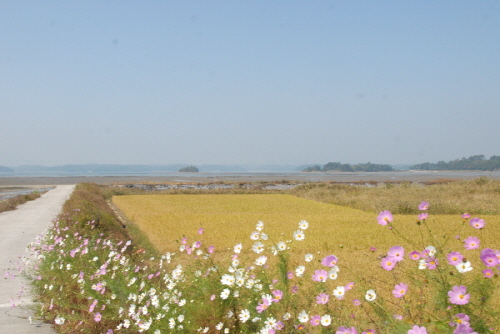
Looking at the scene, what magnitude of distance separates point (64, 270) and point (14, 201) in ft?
58.5

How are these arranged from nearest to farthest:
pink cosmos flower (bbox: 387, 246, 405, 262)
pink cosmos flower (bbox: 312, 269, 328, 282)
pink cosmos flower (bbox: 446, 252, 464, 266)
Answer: pink cosmos flower (bbox: 446, 252, 464, 266)
pink cosmos flower (bbox: 387, 246, 405, 262)
pink cosmos flower (bbox: 312, 269, 328, 282)

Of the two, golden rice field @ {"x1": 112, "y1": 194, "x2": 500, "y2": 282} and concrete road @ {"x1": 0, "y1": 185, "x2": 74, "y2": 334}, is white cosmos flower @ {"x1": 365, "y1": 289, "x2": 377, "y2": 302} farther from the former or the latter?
golden rice field @ {"x1": 112, "y1": 194, "x2": 500, "y2": 282}

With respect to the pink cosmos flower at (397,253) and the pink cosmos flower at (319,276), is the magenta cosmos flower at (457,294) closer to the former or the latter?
the pink cosmos flower at (397,253)

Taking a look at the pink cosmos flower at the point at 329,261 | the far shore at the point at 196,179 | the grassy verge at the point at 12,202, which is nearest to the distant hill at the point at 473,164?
the far shore at the point at 196,179

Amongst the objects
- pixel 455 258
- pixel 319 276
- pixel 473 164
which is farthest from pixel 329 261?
Result: pixel 473 164

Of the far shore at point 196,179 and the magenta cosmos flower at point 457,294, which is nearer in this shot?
the magenta cosmos flower at point 457,294

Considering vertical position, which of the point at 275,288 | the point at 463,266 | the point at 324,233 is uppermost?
the point at 463,266

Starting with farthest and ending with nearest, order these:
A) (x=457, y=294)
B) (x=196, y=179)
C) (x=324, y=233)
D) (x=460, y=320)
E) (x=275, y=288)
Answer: (x=196, y=179)
(x=324, y=233)
(x=275, y=288)
(x=457, y=294)
(x=460, y=320)

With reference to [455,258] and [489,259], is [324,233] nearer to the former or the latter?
[455,258]

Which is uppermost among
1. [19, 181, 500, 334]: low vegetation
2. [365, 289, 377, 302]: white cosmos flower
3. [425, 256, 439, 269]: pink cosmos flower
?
[425, 256, 439, 269]: pink cosmos flower

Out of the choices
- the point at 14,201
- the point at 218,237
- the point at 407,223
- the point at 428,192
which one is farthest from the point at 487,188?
the point at 14,201

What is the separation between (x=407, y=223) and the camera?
14.1m

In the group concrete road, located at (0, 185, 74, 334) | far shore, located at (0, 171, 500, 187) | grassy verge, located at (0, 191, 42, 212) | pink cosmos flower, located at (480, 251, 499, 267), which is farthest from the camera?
far shore, located at (0, 171, 500, 187)

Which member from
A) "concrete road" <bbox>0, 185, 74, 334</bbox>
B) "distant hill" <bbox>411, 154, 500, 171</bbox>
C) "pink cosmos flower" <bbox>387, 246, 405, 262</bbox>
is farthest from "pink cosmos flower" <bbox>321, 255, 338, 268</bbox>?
"distant hill" <bbox>411, 154, 500, 171</bbox>
